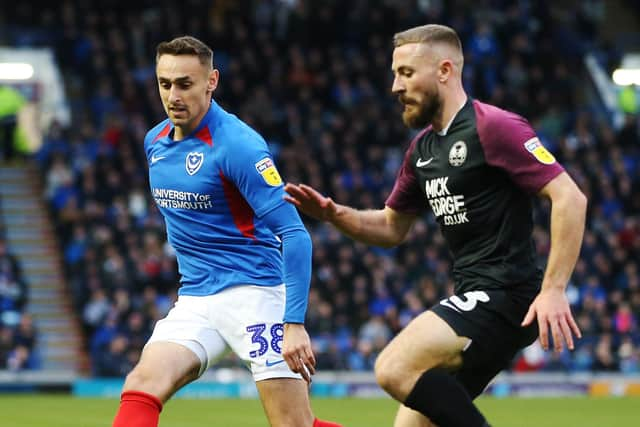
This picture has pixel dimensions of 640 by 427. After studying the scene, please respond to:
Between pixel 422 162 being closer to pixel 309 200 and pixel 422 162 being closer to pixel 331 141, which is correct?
pixel 309 200

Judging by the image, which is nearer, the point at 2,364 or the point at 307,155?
the point at 2,364

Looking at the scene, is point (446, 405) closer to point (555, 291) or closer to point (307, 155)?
point (555, 291)

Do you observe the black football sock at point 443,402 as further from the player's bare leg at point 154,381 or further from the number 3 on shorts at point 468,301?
the player's bare leg at point 154,381

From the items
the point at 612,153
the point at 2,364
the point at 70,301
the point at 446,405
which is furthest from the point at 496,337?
the point at 612,153

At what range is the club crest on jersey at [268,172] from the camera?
619 cm

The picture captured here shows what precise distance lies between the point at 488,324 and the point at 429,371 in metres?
0.35

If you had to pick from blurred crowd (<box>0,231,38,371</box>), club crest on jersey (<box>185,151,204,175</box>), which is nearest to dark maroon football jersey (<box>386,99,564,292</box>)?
club crest on jersey (<box>185,151,204,175</box>)

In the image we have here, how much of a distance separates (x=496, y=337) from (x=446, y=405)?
1.36ft

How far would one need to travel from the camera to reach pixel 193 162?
21.0ft

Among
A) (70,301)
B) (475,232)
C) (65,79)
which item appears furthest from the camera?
(65,79)

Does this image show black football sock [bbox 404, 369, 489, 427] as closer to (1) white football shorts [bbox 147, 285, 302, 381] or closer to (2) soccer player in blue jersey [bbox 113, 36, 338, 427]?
(2) soccer player in blue jersey [bbox 113, 36, 338, 427]

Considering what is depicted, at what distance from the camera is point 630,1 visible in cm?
3067

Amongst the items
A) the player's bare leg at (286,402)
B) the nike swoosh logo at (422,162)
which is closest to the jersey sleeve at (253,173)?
the nike swoosh logo at (422,162)

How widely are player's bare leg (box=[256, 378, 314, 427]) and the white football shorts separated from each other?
0.12ft
